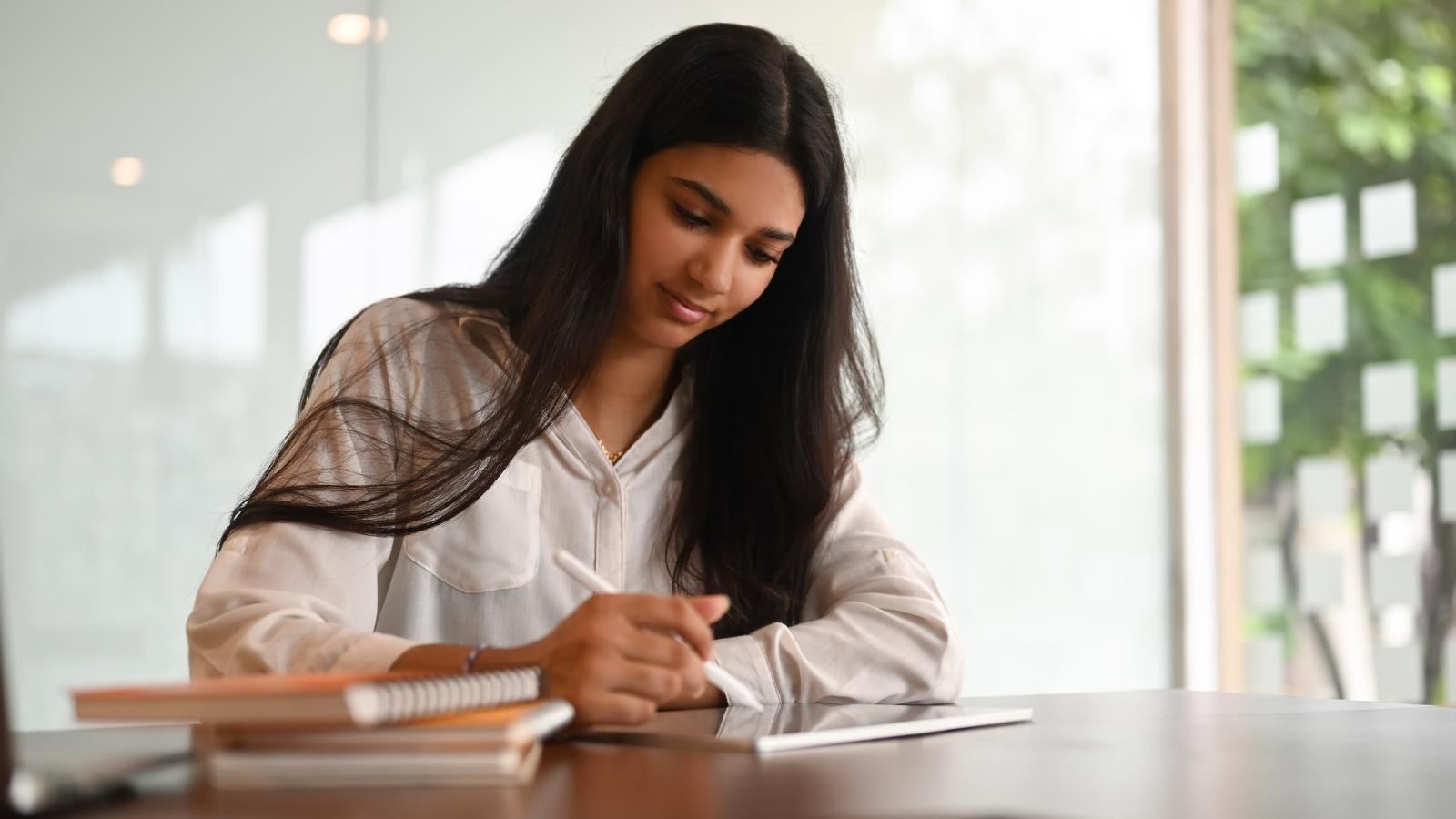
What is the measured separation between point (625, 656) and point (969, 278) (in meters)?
2.55

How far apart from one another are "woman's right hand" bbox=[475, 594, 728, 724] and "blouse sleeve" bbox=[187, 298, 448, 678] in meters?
0.19

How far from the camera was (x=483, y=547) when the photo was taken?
4.70 ft

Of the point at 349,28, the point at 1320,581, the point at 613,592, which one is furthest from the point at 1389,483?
the point at 613,592

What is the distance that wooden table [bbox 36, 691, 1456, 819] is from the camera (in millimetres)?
617

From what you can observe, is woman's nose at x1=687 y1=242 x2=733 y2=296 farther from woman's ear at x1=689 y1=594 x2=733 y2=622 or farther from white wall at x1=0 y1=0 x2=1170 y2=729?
white wall at x1=0 y1=0 x2=1170 y2=729

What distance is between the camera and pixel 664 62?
150cm

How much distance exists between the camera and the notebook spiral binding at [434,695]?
2.05ft

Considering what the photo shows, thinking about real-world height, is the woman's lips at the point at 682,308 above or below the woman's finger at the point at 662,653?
above

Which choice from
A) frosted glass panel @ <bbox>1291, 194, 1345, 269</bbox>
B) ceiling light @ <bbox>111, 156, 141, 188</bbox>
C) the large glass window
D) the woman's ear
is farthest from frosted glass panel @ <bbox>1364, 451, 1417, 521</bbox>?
ceiling light @ <bbox>111, 156, 141, 188</bbox>

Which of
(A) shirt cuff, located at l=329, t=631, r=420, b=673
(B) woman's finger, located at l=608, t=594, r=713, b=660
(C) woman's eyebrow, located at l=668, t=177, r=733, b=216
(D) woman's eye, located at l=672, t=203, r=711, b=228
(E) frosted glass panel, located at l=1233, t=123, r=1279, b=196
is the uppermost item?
(E) frosted glass panel, located at l=1233, t=123, r=1279, b=196

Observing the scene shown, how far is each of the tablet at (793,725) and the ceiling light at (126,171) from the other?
173 cm

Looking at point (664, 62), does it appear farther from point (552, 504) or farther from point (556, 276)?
point (552, 504)

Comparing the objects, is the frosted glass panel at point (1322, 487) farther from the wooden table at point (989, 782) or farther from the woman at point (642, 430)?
the wooden table at point (989, 782)

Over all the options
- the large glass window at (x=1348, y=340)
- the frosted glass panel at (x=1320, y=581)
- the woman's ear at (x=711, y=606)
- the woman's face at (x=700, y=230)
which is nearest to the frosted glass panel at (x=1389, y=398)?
the large glass window at (x=1348, y=340)
